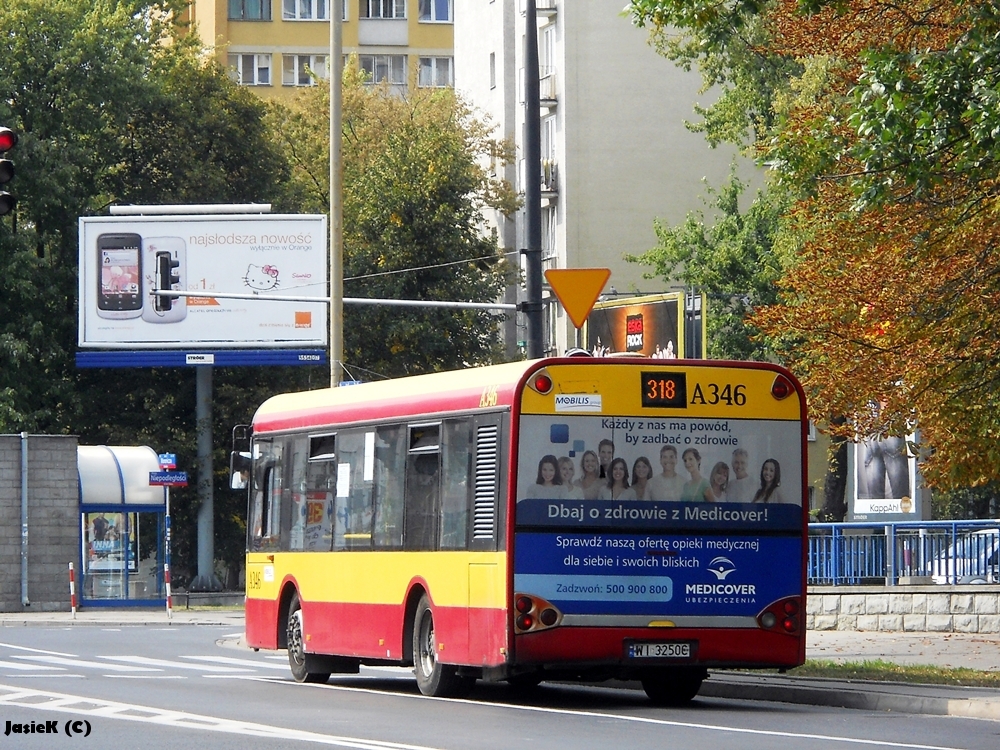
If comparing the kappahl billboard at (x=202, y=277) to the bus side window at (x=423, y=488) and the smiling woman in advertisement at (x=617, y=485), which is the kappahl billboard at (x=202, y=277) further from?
the smiling woman in advertisement at (x=617, y=485)

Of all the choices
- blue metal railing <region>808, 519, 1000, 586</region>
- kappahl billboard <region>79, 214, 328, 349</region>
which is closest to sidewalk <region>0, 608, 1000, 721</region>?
blue metal railing <region>808, 519, 1000, 586</region>

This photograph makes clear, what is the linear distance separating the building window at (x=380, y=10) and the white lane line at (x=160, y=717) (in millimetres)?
75739

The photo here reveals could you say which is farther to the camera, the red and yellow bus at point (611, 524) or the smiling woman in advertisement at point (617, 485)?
the smiling woman in advertisement at point (617, 485)

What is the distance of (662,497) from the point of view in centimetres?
1784

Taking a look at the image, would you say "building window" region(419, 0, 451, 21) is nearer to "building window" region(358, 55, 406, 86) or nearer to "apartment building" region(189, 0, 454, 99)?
"apartment building" region(189, 0, 454, 99)

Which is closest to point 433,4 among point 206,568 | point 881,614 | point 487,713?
point 206,568

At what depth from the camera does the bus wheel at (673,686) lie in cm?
1878

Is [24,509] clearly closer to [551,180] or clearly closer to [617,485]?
[551,180]

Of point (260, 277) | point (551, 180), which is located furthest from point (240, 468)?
point (551, 180)

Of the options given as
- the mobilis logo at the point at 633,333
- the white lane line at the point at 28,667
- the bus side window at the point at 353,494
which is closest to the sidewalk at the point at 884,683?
the bus side window at the point at 353,494

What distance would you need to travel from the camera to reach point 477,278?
6097 cm

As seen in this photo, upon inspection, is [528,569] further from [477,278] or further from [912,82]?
[477,278]

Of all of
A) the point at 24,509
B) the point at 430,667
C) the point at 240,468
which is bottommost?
the point at 430,667

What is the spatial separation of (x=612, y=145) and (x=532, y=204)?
4757 cm
